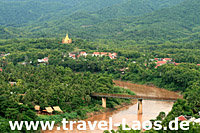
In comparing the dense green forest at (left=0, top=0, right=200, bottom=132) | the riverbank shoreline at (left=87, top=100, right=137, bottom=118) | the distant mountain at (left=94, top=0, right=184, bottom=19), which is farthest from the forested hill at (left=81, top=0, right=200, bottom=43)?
the riverbank shoreline at (left=87, top=100, right=137, bottom=118)

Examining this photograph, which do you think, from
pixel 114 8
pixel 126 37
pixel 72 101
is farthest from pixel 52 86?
pixel 114 8

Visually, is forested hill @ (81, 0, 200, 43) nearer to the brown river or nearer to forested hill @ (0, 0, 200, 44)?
forested hill @ (0, 0, 200, 44)

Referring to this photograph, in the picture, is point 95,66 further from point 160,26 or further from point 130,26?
point 130,26

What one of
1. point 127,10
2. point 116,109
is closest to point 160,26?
point 127,10

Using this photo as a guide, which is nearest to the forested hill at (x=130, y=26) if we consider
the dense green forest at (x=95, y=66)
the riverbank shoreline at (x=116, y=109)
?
the dense green forest at (x=95, y=66)

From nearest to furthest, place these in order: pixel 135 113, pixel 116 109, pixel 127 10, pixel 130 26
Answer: pixel 135 113
pixel 116 109
pixel 130 26
pixel 127 10

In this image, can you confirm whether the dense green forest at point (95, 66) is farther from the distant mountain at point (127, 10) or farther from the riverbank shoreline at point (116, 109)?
the distant mountain at point (127, 10)

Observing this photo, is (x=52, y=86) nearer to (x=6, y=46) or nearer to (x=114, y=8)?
(x=6, y=46)

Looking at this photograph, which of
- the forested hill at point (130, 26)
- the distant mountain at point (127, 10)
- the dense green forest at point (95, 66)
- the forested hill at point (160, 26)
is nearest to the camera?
→ the dense green forest at point (95, 66)
